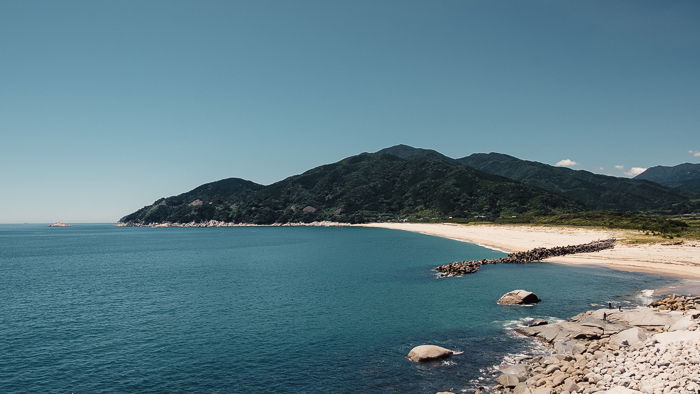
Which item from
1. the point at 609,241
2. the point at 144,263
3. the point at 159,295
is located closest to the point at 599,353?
the point at 159,295

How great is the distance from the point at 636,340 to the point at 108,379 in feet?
130

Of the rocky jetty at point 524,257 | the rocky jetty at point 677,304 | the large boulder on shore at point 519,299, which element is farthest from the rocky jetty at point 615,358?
the rocky jetty at point 524,257

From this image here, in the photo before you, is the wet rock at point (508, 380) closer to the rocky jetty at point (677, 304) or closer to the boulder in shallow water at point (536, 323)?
the boulder in shallow water at point (536, 323)

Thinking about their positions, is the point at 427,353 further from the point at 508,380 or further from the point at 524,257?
the point at 524,257

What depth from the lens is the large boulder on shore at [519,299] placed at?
158ft

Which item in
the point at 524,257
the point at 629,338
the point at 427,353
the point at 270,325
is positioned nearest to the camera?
the point at 629,338

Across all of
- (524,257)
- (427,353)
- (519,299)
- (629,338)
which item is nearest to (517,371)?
(427,353)

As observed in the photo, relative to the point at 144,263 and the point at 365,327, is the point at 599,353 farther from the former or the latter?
the point at 144,263

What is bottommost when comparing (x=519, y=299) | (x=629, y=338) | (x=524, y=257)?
(x=519, y=299)

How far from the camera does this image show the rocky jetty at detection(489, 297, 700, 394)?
21500mm

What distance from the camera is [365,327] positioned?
1610 inches

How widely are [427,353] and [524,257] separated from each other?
63809mm

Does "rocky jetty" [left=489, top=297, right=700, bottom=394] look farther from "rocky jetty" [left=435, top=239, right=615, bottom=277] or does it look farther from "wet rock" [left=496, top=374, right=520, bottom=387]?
"rocky jetty" [left=435, top=239, right=615, bottom=277]

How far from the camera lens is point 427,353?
3136 cm
